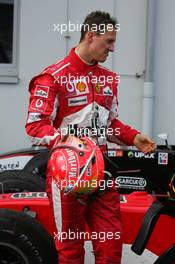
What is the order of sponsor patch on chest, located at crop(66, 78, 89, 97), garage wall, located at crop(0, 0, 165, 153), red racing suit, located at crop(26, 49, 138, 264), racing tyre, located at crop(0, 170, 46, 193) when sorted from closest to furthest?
red racing suit, located at crop(26, 49, 138, 264) → sponsor patch on chest, located at crop(66, 78, 89, 97) → racing tyre, located at crop(0, 170, 46, 193) → garage wall, located at crop(0, 0, 165, 153)

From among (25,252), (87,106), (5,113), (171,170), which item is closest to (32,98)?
(87,106)

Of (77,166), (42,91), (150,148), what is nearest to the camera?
(77,166)

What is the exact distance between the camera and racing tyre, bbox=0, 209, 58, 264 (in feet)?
9.93

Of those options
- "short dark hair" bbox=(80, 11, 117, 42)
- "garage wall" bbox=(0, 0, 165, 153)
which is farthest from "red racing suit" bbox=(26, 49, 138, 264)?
"garage wall" bbox=(0, 0, 165, 153)

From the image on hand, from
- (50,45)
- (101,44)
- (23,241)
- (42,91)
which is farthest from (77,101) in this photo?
(50,45)

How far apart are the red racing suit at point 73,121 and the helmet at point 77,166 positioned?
3.6 inches

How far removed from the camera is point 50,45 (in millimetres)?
6805

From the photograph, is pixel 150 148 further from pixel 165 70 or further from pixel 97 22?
pixel 165 70

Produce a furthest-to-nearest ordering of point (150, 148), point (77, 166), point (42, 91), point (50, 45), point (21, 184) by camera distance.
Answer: point (50, 45)
point (21, 184)
point (150, 148)
point (42, 91)
point (77, 166)

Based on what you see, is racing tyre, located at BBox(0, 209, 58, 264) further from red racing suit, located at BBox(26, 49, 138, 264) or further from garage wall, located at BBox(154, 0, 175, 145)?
garage wall, located at BBox(154, 0, 175, 145)

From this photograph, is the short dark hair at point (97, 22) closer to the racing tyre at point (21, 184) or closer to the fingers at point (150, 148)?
the fingers at point (150, 148)

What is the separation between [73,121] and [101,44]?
1.28 ft

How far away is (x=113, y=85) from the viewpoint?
123 inches

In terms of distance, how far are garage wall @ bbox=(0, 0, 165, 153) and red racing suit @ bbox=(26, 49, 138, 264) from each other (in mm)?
3825
